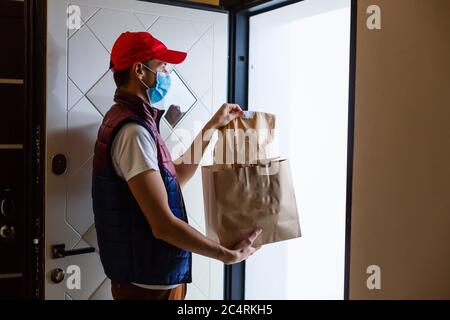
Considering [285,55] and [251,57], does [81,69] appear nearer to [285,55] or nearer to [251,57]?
[251,57]

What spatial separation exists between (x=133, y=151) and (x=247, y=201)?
1.19 ft

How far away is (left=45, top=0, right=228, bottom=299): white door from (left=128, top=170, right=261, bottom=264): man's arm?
50cm

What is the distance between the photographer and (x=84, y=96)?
1.92m

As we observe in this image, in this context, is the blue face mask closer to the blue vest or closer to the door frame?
the blue vest

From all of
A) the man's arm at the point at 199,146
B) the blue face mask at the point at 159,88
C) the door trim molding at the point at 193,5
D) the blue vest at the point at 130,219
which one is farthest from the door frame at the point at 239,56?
the blue vest at the point at 130,219

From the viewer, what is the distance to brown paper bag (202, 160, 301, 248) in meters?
1.54

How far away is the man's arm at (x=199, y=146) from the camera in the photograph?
1756mm

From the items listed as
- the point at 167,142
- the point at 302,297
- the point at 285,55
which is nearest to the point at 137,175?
the point at 167,142

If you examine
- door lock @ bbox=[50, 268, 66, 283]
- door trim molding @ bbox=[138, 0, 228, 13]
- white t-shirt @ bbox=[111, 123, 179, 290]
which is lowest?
door lock @ bbox=[50, 268, 66, 283]

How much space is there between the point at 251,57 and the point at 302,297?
1163mm

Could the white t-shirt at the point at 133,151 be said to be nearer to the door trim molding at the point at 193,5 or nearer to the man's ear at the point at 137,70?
the man's ear at the point at 137,70

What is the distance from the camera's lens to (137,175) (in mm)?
1496
